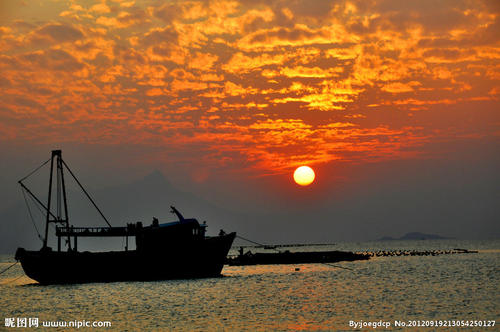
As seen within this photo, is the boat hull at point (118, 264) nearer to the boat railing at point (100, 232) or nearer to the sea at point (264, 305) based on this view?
the sea at point (264, 305)

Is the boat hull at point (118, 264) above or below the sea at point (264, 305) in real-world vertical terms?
above

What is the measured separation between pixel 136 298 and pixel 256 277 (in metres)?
27.2

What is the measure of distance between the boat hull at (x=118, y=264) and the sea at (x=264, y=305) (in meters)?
1.25

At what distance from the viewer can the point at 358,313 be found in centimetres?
4284

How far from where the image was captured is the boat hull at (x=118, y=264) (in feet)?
228

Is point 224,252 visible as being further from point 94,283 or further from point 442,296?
point 442,296

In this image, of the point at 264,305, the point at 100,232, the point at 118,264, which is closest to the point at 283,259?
the point at 118,264

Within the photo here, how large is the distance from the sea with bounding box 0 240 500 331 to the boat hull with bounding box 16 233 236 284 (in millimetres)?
1247

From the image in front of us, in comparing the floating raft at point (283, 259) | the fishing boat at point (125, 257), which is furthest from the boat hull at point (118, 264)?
the floating raft at point (283, 259)

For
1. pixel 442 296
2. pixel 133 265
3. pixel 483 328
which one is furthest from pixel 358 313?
pixel 133 265

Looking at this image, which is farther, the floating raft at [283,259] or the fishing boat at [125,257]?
the floating raft at [283,259]

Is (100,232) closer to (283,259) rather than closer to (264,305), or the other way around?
(264,305)

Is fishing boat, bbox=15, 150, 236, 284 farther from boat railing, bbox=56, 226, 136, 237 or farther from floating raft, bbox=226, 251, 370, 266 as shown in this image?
floating raft, bbox=226, 251, 370, 266

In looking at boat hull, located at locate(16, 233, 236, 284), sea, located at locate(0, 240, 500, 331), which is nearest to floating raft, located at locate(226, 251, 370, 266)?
sea, located at locate(0, 240, 500, 331)
